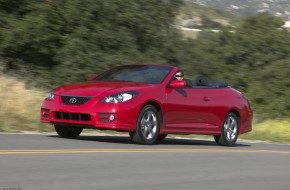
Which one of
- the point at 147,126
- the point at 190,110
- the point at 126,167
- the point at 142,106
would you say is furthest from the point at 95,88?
the point at 126,167

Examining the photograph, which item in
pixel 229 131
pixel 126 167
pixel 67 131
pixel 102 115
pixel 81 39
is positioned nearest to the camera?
pixel 126 167

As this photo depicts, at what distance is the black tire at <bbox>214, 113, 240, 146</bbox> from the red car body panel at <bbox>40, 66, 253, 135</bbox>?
17 cm

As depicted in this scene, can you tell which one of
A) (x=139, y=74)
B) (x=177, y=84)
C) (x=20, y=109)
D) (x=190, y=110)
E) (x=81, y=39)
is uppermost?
(x=81, y=39)

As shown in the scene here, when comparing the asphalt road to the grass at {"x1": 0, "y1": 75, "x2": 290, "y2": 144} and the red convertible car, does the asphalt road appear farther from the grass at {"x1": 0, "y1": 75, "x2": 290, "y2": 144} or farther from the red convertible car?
the grass at {"x1": 0, "y1": 75, "x2": 290, "y2": 144}

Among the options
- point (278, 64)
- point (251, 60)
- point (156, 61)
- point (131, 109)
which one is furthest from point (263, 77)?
point (131, 109)

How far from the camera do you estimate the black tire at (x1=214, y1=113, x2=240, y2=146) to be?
15.3 meters

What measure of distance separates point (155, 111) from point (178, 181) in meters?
4.67

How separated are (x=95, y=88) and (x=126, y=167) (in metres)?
3.55

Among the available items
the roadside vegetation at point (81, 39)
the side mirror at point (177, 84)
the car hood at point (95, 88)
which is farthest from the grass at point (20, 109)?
the side mirror at point (177, 84)

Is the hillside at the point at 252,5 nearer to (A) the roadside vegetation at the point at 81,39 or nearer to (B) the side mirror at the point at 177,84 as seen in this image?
(A) the roadside vegetation at the point at 81,39

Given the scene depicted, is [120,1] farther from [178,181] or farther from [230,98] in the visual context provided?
[178,181]

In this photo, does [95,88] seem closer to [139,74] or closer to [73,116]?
[73,116]

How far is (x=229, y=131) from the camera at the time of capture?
50.9ft

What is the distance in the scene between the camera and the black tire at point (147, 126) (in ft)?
42.1
